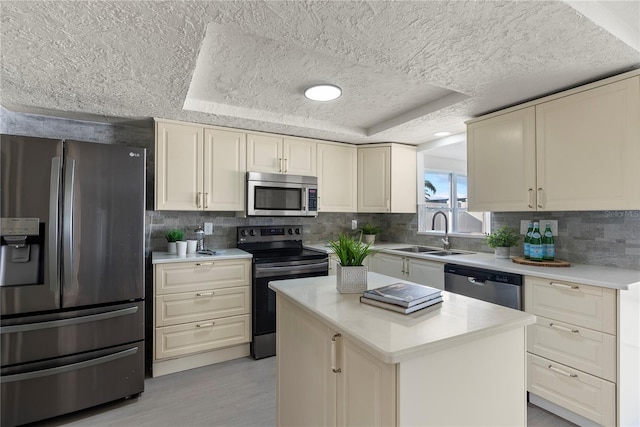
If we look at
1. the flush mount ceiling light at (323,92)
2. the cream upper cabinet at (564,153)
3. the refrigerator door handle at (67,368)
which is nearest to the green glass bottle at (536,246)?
the cream upper cabinet at (564,153)

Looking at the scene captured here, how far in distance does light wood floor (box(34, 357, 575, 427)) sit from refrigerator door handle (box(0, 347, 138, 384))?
13.6 inches

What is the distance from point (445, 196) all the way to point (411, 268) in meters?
1.80

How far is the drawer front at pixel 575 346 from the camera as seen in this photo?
1.75 meters

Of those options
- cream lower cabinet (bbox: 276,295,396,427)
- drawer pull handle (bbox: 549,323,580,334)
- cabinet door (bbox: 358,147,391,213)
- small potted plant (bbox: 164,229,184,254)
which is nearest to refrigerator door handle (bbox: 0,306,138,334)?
small potted plant (bbox: 164,229,184,254)

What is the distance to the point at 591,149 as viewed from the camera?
2.02 m

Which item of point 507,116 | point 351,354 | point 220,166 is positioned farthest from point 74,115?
point 507,116

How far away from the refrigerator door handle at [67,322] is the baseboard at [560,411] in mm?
2907

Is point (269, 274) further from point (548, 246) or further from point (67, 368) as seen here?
point (548, 246)

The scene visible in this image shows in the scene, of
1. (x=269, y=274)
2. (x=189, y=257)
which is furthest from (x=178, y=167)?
(x=269, y=274)

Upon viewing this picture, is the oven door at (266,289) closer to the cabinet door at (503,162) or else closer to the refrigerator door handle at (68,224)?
the refrigerator door handle at (68,224)

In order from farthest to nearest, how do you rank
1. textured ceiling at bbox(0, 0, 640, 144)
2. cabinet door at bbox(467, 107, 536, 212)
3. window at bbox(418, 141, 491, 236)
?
window at bbox(418, 141, 491, 236), cabinet door at bbox(467, 107, 536, 212), textured ceiling at bbox(0, 0, 640, 144)

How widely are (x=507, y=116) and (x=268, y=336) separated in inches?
112

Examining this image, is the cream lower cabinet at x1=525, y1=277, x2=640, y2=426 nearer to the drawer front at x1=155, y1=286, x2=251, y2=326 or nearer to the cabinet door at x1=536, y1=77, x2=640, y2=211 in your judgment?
the cabinet door at x1=536, y1=77, x2=640, y2=211

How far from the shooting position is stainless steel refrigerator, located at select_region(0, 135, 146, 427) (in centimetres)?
186
